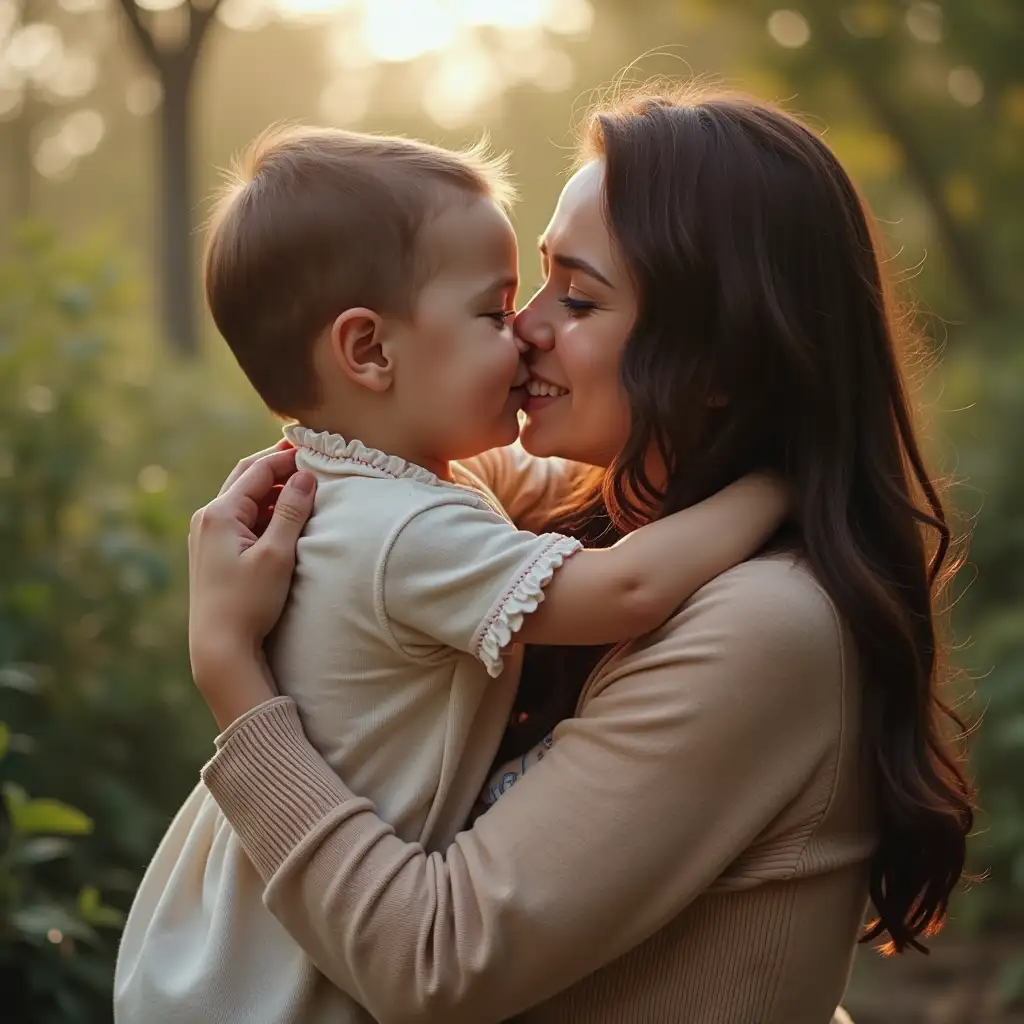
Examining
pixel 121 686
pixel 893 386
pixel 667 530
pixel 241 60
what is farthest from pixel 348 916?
pixel 241 60

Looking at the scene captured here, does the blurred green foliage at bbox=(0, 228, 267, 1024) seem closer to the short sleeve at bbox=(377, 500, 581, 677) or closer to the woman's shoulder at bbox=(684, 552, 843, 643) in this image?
the short sleeve at bbox=(377, 500, 581, 677)

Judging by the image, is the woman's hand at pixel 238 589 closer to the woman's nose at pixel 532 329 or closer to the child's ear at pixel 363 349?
the child's ear at pixel 363 349

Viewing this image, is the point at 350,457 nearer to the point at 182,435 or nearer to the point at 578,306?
the point at 578,306

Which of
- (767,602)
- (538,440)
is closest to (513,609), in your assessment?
(767,602)

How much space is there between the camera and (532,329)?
2.03 meters

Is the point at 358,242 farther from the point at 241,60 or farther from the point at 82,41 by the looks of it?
the point at 241,60

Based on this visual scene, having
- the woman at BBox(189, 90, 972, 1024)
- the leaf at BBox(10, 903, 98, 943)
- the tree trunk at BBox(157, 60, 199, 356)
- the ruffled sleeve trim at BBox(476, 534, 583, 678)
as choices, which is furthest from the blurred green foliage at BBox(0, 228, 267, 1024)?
the tree trunk at BBox(157, 60, 199, 356)

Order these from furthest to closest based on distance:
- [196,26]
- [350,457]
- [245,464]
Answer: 1. [196,26]
2. [245,464]
3. [350,457]

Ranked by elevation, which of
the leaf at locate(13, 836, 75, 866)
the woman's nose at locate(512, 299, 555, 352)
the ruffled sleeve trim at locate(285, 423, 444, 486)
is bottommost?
the leaf at locate(13, 836, 75, 866)

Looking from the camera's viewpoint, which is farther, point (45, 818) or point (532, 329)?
point (45, 818)

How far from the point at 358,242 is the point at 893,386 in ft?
2.46

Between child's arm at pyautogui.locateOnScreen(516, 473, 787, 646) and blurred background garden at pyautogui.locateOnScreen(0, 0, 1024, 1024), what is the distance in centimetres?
63

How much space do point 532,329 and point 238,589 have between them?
56 centimetres

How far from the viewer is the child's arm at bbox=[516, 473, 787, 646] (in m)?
1.72
